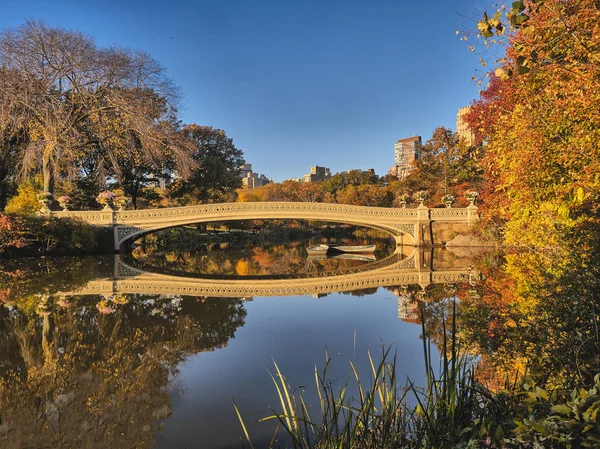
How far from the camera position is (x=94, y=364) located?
3377 mm

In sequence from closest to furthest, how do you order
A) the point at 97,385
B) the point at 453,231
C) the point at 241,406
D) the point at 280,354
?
the point at 241,406 < the point at 97,385 < the point at 280,354 < the point at 453,231

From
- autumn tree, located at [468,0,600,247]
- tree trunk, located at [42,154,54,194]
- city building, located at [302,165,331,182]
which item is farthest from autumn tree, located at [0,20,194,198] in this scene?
city building, located at [302,165,331,182]

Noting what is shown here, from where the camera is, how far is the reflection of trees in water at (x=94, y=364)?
2.34 m

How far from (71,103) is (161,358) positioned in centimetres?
1468

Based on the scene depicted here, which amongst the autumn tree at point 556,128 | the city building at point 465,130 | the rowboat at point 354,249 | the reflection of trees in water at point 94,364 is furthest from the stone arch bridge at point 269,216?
the autumn tree at point 556,128

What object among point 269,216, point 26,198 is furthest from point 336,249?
point 26,198

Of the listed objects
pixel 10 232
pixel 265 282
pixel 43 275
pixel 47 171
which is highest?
pixel 47 171

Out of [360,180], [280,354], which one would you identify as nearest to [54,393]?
[280,354]

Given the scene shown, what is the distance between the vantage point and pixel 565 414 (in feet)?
4.53

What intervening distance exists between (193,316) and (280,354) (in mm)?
2085

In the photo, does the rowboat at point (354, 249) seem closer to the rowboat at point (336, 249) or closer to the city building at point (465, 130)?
the rowboat at point (336, 249)

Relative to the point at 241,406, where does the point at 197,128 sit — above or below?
above

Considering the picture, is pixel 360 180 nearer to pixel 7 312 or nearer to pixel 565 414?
pixel 7 312

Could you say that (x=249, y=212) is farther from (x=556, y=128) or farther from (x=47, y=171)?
(x=556, y=128)
